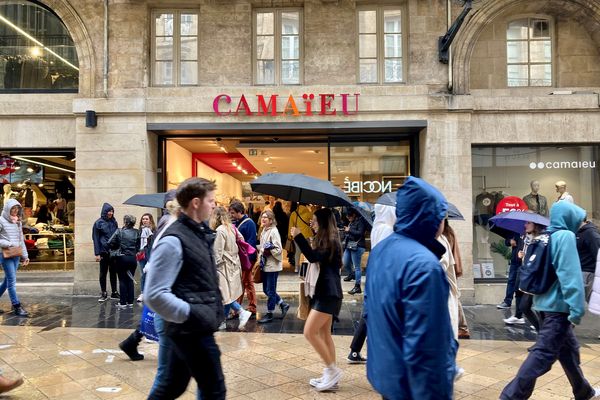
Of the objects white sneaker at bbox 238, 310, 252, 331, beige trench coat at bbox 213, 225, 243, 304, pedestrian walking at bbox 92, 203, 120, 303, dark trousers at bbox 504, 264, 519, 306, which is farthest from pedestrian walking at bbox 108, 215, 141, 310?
dark trousers at bbox 504, 264, 519, 306

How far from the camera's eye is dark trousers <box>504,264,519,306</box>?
9.03 m

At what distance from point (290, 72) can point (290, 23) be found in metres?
Answer: 1.09

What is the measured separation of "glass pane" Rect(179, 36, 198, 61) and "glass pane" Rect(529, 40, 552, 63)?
7.46 metres

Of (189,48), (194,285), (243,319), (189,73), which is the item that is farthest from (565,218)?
(189,48)

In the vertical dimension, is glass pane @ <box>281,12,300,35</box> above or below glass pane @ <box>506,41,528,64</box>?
above

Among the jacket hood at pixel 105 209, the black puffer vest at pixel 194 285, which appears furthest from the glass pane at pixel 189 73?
the black puffer vest at pixel 194 285

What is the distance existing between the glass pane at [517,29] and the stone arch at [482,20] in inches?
18.1

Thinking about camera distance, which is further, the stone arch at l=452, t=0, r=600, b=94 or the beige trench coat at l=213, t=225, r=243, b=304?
the stone arch at l=452, t=0, r=600, b=94

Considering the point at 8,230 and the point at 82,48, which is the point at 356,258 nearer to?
the point at 8,230

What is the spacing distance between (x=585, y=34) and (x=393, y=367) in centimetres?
1139

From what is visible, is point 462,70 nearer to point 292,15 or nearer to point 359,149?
point 359,149

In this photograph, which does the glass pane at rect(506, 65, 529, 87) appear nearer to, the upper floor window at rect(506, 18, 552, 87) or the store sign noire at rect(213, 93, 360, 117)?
the upper floor window at rect(506, 18, 552, 87)

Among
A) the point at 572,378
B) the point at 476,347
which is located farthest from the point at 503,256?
the point at 572,378

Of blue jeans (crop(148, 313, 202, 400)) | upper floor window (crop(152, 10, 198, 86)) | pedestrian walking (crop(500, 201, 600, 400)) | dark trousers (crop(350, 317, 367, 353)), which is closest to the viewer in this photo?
blue jeans (crop(148, 313, 202, 400))
